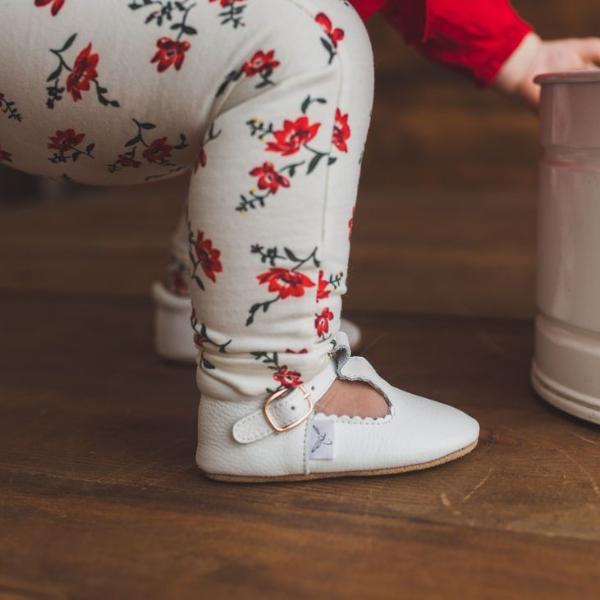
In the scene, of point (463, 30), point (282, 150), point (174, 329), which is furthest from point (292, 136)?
point (174, 329)

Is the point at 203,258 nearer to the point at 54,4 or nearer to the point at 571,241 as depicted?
the point at 54,4

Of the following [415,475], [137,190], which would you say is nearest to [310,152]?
[415,475]

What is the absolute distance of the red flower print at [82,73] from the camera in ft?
2.05

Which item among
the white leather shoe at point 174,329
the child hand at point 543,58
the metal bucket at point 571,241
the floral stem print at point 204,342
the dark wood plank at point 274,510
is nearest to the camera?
the dark wood plank at point 274,510

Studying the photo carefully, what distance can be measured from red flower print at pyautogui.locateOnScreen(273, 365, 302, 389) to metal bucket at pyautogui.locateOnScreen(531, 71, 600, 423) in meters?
0.29

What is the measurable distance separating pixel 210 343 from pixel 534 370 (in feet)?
1.26

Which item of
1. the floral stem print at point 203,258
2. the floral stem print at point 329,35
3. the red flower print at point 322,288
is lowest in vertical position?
the red flower print at point 322,288

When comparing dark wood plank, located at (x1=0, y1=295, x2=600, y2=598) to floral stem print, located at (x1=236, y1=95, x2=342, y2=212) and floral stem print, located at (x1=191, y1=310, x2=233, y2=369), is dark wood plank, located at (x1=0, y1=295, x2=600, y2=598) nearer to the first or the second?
floral stem print, located at (x1=191, y1=310, x2=233, y2=369)

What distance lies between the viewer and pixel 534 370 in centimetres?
89

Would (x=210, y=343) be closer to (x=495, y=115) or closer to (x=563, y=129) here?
(x=563, y=129)

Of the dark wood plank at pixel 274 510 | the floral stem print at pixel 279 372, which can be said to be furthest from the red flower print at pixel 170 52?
the dark wood plank at pixel 274 510

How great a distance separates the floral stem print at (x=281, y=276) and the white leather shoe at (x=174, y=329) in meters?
0.37

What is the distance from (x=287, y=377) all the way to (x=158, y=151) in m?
0.20

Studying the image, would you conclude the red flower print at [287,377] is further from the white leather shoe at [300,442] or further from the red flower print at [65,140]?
the red flower print at [65,140]
